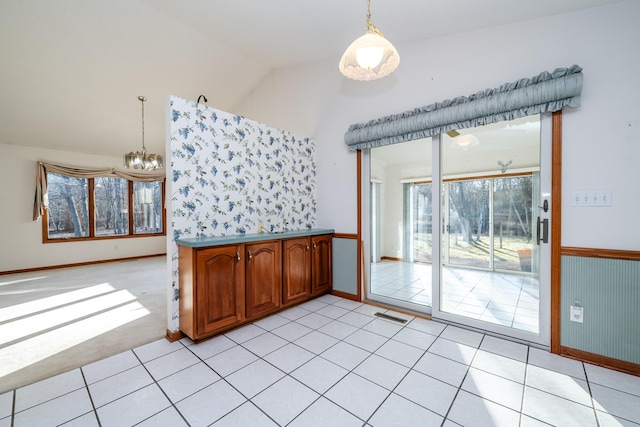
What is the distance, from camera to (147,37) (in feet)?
10.9

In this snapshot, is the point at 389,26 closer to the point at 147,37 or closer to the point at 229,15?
the point at 229,15

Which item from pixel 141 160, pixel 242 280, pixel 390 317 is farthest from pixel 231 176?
pixel 390 317

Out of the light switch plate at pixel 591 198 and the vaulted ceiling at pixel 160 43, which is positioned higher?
the vaulted ceiling at pixel 160 43

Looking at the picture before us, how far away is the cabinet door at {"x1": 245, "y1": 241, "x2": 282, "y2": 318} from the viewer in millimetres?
2727

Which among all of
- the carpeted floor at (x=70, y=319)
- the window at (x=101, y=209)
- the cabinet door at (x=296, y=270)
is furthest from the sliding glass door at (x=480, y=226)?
the window at (x=101, y=209)

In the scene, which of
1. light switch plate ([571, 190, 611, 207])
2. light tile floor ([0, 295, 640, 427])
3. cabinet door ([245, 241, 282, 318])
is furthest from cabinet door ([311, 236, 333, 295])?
light switch plate ([571, 190, 611, 207])

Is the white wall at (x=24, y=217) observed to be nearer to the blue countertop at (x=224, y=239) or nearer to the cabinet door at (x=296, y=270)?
the blue countertop at (x=224, y=239)

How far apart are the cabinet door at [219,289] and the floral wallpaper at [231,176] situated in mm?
366

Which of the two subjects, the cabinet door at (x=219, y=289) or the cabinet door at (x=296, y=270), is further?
the cabinet door at (x=296, y=270)

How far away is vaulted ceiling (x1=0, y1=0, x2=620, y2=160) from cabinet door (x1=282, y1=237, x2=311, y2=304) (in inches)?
101

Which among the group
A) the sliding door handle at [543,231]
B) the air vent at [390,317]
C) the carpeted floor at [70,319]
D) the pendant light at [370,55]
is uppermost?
the pendant light at [370,55]

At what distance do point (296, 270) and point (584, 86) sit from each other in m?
3.23

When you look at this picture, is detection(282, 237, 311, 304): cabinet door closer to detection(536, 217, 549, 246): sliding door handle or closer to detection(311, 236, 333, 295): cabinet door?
detection(311, 236, 333, 295): cabinet door

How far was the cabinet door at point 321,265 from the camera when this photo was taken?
11.3ft
